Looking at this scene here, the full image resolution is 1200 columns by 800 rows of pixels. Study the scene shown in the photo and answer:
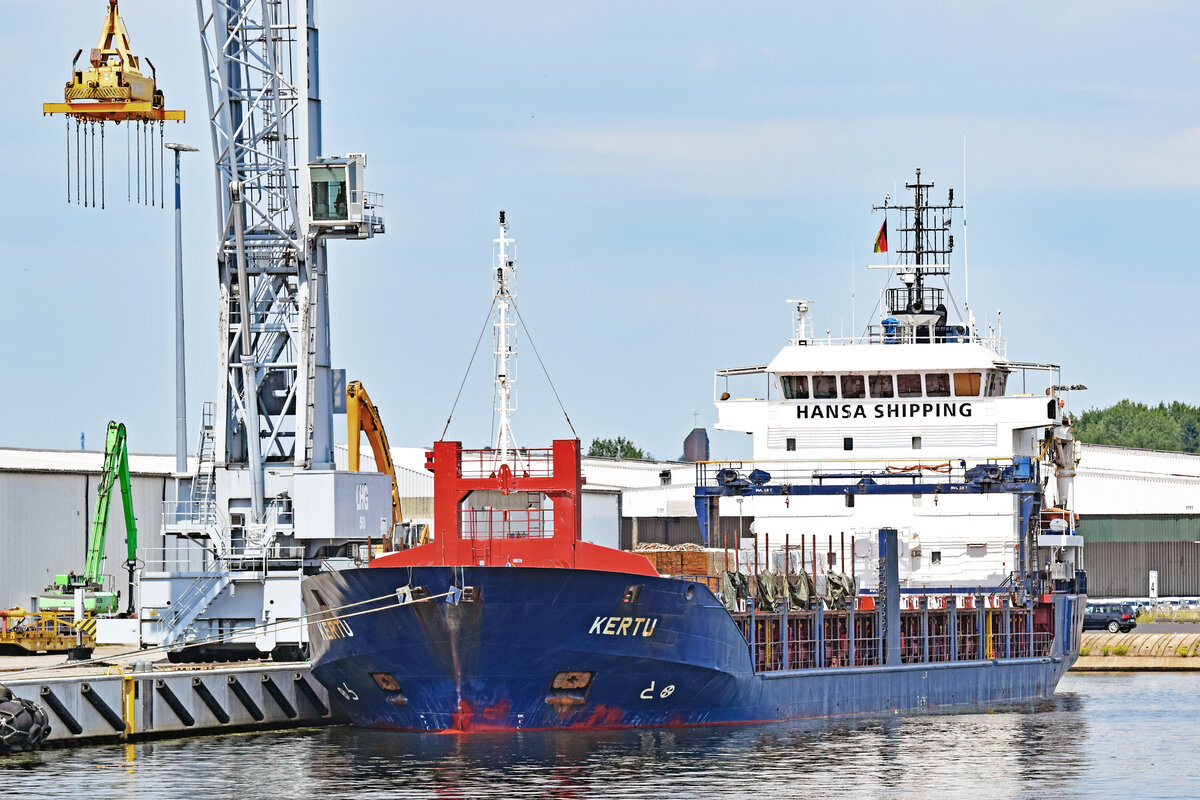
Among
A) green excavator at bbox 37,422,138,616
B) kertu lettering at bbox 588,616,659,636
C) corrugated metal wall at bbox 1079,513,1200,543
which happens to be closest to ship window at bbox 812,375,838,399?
kertu lettering at bbox 588,616,659,636

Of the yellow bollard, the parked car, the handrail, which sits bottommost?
the parked car

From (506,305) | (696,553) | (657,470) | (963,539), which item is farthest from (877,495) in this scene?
(657,470)

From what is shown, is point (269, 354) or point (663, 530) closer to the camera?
point (269, 354)

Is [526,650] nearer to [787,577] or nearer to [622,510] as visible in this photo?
[787,577]

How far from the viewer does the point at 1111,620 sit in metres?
75.7

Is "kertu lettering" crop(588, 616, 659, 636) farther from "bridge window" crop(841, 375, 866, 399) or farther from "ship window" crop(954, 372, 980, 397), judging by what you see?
"ship window" crop(954, 372, 980, 397)

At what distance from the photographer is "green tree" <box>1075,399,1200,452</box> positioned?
6496 inches

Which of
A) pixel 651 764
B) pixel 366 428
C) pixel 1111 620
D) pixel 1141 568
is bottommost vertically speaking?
pixel 1111 620

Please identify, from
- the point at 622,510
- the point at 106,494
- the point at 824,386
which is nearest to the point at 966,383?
the point at 824,386

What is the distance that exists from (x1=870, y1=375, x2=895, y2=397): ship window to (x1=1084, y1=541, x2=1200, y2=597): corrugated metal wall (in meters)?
41.2

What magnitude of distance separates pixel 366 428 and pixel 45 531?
15.2m

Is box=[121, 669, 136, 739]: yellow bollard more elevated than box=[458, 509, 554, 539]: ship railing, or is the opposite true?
box=[458, 509, 554, 539]: ship railing

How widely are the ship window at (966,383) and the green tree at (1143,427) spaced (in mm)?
114817

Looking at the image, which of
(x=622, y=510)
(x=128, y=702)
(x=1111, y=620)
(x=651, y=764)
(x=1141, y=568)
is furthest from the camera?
(x=622, y=510)
